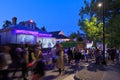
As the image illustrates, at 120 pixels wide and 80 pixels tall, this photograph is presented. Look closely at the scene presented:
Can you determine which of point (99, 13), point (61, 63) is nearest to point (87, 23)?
point (99, 13)

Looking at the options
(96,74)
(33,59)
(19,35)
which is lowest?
(96,74)

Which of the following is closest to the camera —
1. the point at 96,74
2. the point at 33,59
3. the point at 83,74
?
the point at 33,59

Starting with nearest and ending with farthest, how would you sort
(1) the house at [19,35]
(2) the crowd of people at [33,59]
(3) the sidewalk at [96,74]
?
(2) the crowd of people at [33,59]
(3) the sidewalk at [96,74]
(1) the house at [19,35]

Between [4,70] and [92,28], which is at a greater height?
[92,28]

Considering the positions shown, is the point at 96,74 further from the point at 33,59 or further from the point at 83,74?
the point at 33,59

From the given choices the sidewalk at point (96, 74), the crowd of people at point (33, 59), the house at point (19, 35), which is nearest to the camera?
the crowd of people at point (33, 59)

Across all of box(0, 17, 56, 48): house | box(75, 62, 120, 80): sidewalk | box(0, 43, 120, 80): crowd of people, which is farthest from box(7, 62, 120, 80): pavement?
box(0, 17, 56, 48): house

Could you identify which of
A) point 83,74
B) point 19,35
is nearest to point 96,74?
point 83,74

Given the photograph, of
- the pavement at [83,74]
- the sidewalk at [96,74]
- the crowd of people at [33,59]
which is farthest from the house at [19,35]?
the sidewalk at [96,74]

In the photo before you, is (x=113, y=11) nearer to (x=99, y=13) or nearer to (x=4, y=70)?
(x=99, y=13)

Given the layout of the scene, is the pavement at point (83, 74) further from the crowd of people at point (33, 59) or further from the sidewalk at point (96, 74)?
the crowd of people at point (33, 59)

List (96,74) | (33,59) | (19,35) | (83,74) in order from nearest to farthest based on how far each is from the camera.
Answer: (33,59) < (83,74) < (96,74) < (19,35)

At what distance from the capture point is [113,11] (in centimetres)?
2994

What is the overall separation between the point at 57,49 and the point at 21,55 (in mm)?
2465
